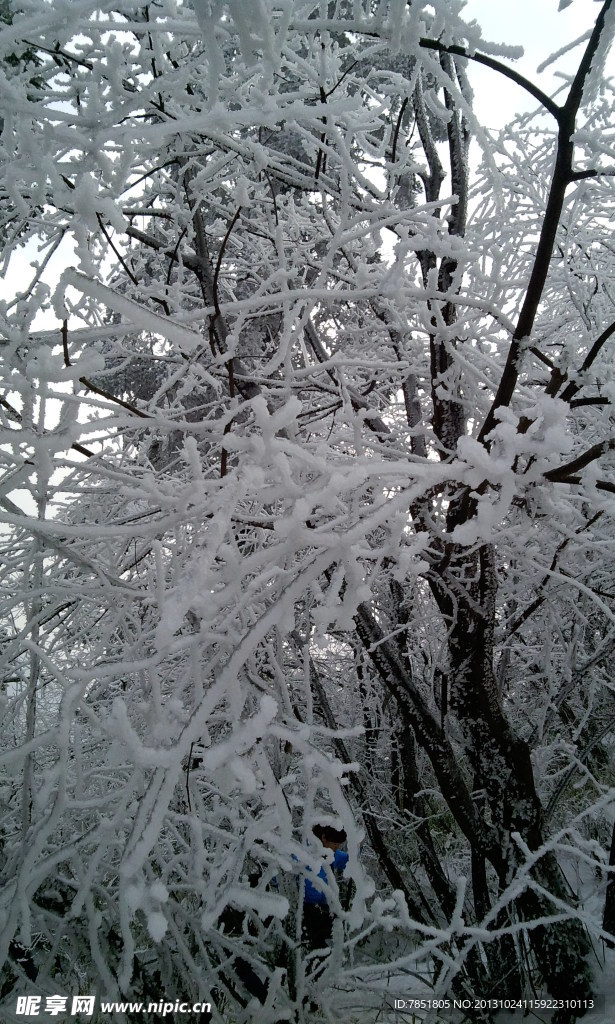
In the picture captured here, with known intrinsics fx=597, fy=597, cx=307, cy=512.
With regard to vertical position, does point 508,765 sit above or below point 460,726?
below

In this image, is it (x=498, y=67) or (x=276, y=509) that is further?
(x=276, y=509)

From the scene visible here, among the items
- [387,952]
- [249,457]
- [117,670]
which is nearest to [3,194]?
[249,457]

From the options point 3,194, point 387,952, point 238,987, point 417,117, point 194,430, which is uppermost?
point 417,117

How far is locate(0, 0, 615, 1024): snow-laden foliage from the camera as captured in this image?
4.17 ft

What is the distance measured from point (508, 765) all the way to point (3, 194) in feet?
12.6

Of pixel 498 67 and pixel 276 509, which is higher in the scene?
pixel 498 67

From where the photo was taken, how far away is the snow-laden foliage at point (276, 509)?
1271 mm

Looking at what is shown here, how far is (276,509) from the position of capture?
A: 5.02 meters

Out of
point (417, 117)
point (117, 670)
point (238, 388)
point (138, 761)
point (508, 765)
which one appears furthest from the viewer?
point (417, 117)

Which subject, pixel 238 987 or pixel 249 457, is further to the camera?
pixel 238 987

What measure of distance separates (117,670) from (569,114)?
1859 millimetres

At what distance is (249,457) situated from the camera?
4.60ft

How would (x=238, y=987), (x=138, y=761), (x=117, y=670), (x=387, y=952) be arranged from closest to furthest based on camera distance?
(x=138, y=761) < (x=117, y=670) < (x=238, y=987) < (x=387, y=952)

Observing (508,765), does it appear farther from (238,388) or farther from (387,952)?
(387,952)
